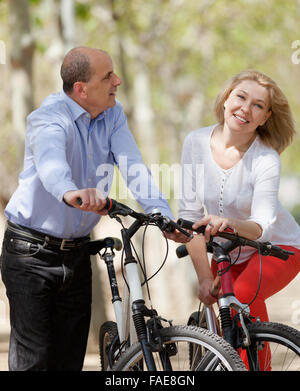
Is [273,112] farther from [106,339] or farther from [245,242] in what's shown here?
[106,339]

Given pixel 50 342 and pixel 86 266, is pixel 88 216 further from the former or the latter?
pixel 50 342

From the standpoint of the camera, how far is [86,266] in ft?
15.7

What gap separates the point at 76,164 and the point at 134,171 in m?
0.32

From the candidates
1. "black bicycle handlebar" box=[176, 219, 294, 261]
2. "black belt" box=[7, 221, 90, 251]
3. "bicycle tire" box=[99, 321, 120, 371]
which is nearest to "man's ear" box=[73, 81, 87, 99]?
"black belt" box=[7, 221, 90, 251]

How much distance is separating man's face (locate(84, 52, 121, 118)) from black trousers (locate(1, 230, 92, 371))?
0.83m

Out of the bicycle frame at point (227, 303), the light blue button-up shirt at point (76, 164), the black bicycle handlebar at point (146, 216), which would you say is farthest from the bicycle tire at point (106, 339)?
the black bicycle handlebar at point (146, 216)

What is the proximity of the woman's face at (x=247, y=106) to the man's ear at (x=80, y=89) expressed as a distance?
31.6 inches

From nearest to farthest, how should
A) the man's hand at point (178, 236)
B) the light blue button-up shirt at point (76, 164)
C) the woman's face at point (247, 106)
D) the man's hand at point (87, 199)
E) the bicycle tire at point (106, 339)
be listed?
the man's hand at point (87, 199) < the man's hand at point (178, 236) < the light blue button-up shirt at point (76, 164) < the woman's face at point (247, 106) < the bicycle tire at point (106, 339)

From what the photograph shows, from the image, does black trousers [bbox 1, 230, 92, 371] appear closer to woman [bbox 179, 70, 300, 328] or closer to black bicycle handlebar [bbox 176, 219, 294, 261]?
woman [bbox 179, 70, 300, 328]

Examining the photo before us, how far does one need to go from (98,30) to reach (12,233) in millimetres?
16022

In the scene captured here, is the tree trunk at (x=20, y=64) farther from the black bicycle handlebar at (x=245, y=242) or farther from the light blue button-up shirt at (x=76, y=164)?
the black bicycle handlebar at (x=245, y=242)

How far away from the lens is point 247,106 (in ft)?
15.0

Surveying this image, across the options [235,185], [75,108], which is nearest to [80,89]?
[75,108]

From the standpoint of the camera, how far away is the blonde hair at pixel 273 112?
15.3ft
